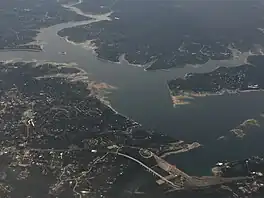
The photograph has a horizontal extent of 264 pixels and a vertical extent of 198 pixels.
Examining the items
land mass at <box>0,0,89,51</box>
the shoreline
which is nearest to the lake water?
the shoreline

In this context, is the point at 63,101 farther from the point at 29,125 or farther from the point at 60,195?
the point at 60,195

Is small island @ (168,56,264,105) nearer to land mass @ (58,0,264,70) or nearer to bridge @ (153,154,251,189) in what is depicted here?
land mass @ (58,0,264,70)

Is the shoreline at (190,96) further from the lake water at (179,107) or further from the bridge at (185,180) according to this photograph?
the bridge at (185,180)

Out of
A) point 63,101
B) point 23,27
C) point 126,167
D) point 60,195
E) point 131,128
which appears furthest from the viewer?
point 23,27

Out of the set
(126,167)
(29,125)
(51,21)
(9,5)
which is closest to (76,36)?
(51,21)

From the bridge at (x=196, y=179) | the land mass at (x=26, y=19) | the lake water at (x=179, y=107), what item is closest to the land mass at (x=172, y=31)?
the lake water at (x=179, y=107)

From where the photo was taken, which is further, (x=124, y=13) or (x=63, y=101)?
(x=124, y=13)

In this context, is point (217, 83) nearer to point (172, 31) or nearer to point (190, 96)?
point (190, 96)

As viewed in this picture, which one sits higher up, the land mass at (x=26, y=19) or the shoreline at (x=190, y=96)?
the shoreline at (x=190, y=96)
